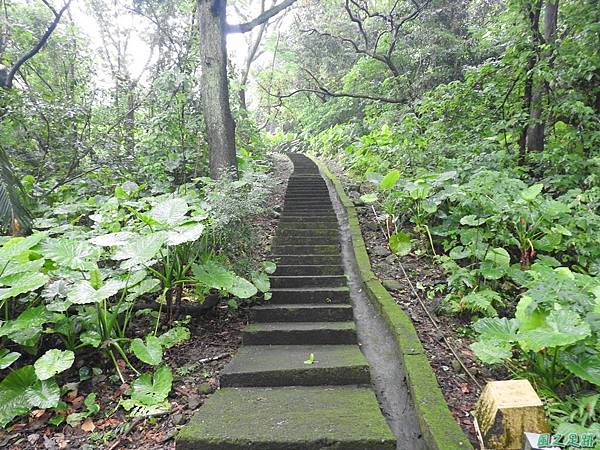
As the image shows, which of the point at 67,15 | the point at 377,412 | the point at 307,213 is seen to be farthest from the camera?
the point at 67,15

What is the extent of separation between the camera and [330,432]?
7.41 feet

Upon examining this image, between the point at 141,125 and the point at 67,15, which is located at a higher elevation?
the point at 67,15

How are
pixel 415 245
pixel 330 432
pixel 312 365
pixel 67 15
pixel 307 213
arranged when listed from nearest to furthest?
pixel 330 432 → pixel 312 365 → pixel 415 245 → pixel 307 213 → pixel 67 15

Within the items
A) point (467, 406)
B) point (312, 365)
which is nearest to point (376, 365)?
point (312, 365)

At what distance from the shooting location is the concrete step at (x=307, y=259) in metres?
4.81

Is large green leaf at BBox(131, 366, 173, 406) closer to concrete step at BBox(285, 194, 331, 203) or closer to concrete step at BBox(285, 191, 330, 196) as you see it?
concrete step at BBox(285, 194, 331, 203)

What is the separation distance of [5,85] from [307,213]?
5.09 m

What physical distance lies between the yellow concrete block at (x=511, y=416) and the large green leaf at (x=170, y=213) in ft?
9.38

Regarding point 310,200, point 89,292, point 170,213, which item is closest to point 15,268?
point 89,292

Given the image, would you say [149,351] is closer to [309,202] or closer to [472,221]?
[472,221]

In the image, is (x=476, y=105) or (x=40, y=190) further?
(x=476, y=105)

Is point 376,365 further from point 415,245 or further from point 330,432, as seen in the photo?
point 415,245

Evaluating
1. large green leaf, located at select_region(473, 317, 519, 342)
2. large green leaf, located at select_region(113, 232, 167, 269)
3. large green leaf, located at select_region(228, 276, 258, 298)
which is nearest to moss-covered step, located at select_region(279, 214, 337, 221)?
large green leaf, located at select_region(228, 276, 258, 298)

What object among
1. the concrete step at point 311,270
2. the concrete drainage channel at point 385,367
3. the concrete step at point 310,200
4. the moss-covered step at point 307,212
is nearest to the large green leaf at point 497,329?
the concrete drainage channel at point 385,367
